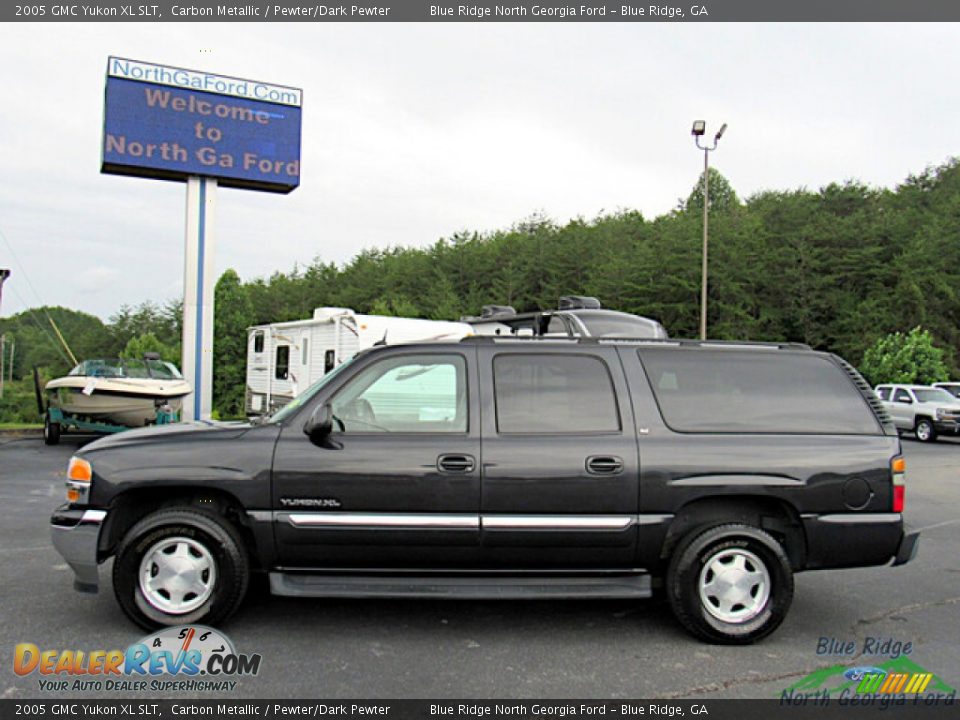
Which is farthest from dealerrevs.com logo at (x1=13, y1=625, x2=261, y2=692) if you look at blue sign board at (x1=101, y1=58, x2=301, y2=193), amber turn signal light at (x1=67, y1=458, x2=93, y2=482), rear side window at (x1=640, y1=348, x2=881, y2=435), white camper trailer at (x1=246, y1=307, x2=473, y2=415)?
blue sign board at (x1=101, y1=58, x2=301, y2=193)

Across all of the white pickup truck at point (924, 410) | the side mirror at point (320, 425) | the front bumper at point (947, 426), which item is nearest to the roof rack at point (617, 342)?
the side mirror at point (320, 425)

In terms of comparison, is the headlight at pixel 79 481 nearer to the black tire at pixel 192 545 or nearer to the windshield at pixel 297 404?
the black tire at pixel 192 545

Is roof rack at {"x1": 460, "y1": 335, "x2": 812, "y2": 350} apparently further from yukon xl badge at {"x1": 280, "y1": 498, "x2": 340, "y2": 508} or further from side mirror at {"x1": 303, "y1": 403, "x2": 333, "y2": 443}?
yukon xl badge at {"x1": 280, "y1": 498, "x2": 340, "y2": 508}

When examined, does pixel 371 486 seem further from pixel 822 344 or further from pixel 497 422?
pixel 822 344

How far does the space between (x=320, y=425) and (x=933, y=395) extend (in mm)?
21333

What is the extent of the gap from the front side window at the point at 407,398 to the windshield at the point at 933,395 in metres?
20.1

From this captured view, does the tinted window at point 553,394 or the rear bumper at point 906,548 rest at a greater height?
the tinted window at point 553,394

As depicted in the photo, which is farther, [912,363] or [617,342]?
[912,363]

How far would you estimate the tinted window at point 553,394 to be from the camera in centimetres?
452

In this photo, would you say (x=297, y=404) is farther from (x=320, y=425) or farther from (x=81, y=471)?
(x=81, y=471)

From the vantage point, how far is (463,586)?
4.36 meters

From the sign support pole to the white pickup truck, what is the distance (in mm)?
16788

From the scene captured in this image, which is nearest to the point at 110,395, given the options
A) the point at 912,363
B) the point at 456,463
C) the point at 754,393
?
the point at 456,463

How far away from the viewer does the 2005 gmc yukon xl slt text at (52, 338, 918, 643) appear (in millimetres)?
4332
